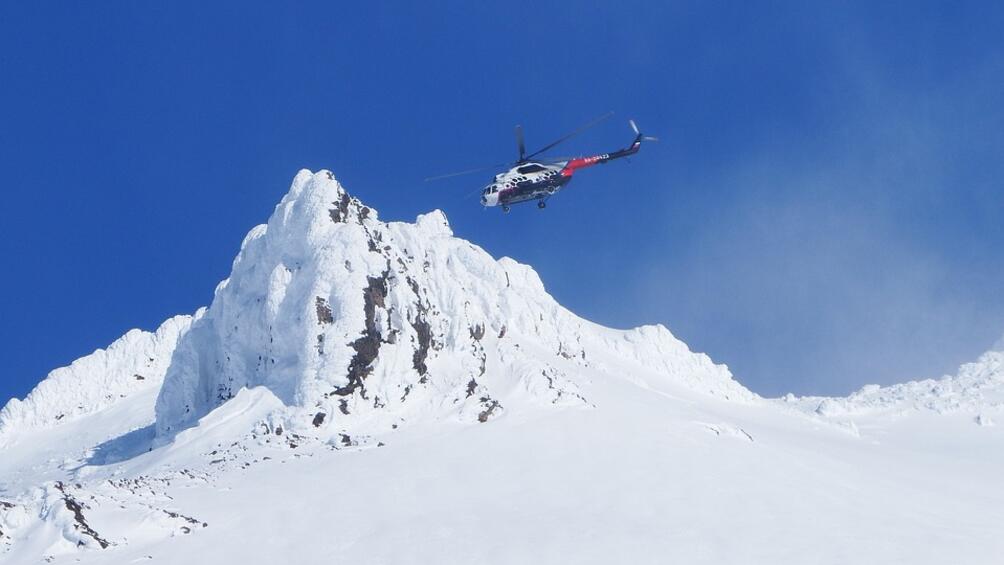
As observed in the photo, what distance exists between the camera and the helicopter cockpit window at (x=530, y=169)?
60.1 meters

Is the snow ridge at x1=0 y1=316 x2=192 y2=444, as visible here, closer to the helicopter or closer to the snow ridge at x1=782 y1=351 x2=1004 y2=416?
the helicopter

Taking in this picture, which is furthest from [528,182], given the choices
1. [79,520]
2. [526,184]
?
[79,520]

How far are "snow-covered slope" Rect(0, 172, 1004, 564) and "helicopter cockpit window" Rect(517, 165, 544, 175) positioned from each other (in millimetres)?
12903

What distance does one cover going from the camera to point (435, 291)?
246ft

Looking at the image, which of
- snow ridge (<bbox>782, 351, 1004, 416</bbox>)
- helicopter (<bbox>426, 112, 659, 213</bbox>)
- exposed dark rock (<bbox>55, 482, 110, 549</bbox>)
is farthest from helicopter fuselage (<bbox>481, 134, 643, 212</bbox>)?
snow ridge (<bbox>782, 351, 1004, 416</bbox>)

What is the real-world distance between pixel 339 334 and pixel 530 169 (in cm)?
1531

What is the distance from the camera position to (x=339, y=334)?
64125 mm

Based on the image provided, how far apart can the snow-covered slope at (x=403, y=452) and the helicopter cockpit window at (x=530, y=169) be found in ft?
42.3

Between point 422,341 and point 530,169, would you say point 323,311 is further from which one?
point 530,169

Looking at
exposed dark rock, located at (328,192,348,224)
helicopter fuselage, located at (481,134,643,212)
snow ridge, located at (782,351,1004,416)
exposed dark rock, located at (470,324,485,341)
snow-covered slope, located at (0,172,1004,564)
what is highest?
snow ridge, located at (782,351,1004,416)

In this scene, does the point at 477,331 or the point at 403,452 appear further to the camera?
the point at 477,331

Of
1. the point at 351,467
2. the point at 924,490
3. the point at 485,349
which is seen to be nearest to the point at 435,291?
the point at 485,349

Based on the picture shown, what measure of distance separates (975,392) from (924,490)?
8517cm

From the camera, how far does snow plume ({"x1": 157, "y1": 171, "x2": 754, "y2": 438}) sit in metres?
63.7
